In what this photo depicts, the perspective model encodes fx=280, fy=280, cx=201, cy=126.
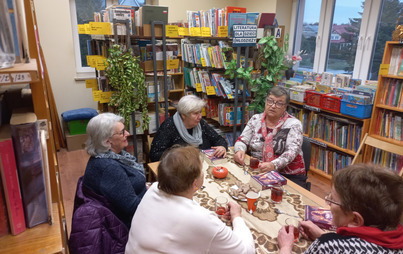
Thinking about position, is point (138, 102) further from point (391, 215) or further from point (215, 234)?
point (391, 215)

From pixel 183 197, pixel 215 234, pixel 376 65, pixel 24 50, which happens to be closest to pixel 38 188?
pixel 24 50

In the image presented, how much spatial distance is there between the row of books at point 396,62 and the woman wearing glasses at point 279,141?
4.72 ft

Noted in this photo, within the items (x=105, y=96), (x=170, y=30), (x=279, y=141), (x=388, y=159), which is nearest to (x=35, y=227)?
(x=279, y=141)

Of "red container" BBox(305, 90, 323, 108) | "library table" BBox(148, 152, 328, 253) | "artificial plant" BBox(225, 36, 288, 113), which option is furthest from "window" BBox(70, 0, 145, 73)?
"library table" BBox(148, 152, 328, 253)

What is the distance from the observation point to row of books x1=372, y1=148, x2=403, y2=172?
10.5 feet

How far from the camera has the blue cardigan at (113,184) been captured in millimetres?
1625

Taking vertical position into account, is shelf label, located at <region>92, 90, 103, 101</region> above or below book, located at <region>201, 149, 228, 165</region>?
above

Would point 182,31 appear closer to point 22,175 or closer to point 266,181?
point 266,181

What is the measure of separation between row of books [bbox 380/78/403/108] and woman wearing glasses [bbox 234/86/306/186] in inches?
57.1

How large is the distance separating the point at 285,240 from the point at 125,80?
7.61 feet

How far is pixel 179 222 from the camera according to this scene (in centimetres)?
117

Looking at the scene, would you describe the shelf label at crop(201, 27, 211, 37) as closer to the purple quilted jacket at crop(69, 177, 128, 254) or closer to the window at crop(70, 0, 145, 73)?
the window at crop(70, 0, 145, 73)

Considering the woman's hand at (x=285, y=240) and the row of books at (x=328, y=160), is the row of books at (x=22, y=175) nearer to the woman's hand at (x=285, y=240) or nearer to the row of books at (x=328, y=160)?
the woman's hand at (x=285, y=240)

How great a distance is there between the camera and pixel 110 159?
5.69 feet
